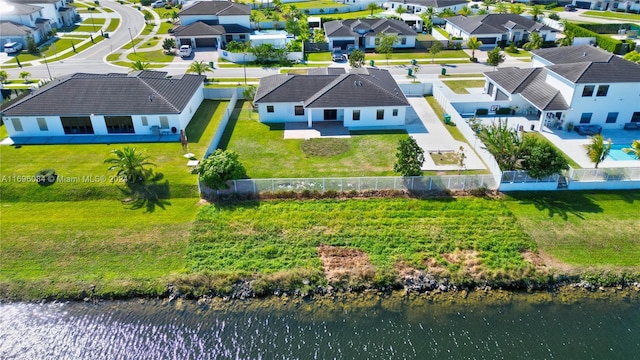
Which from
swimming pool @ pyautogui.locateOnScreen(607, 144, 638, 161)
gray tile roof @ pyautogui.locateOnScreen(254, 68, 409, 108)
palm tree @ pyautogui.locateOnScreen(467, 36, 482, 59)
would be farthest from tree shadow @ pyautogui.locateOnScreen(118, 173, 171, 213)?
palm tree @ pyautogui.locateOnScreen(467, 36, 482, 59)

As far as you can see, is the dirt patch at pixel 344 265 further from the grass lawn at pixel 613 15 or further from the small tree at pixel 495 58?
the grass lawn at pixel 613 15

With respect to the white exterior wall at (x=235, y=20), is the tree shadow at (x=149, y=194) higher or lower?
lower

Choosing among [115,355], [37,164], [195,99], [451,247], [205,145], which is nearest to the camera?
[115,355]

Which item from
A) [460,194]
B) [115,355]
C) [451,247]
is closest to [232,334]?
[115,355]

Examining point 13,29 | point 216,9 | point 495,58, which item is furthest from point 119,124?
point 13,29

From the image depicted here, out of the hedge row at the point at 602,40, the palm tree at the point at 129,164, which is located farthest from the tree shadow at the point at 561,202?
the hedge row at the point at 602,40

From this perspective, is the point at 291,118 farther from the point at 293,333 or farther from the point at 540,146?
the point at 293,333

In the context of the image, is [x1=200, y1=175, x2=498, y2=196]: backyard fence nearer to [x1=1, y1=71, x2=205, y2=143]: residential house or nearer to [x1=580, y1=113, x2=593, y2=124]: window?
[x1=1, y1=71, x2=205, y2=143]: residential house
